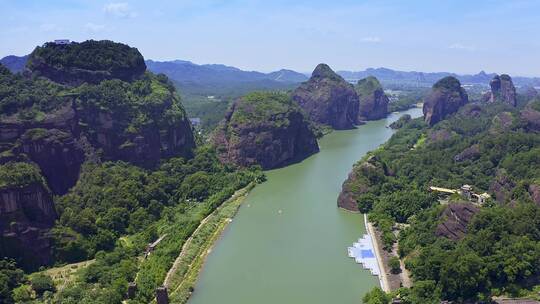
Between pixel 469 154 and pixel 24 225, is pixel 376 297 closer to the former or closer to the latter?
pixel 24 225

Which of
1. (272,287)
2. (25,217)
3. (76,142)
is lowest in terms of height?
(272,287)

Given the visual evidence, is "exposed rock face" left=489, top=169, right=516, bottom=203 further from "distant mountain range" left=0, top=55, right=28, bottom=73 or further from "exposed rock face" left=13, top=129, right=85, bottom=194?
"distant mountain range" left=0, top=55, right=28, bottom=73

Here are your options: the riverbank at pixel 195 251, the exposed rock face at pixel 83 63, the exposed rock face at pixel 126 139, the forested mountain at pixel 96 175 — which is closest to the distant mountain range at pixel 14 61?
the exposed rock face at pixel 83 63

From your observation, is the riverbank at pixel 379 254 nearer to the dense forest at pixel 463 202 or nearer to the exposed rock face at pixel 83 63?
the dense forest at pixel 463 202

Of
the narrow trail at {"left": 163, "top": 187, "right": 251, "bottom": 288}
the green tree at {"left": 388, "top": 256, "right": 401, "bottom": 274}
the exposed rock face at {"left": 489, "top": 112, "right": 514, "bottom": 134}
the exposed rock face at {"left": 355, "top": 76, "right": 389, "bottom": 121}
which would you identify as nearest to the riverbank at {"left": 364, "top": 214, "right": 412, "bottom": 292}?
the green tree at {"left": 388, "top": 256, "right": 401, "bottom": 274}

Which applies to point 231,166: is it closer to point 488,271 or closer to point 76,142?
point 76,142

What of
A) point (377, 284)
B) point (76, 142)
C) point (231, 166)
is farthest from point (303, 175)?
point (377, 284)

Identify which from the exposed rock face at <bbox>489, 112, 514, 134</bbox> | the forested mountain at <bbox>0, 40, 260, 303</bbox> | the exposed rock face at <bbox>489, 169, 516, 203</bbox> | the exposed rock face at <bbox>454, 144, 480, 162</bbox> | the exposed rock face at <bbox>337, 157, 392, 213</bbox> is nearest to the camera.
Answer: the forested mountain at <bbox>0, 40, 260, 303</bbox>
